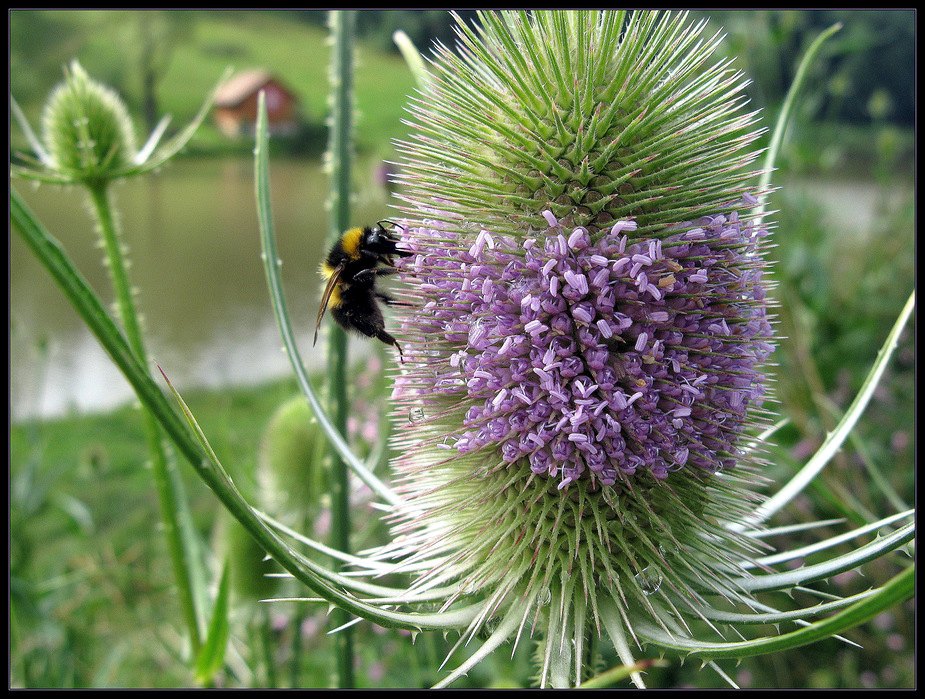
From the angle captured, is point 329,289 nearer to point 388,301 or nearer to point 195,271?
point 388,301

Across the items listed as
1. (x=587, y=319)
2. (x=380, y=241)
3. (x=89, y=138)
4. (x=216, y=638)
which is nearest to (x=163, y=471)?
(x=216, y=638)

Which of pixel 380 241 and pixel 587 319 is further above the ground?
pixel 380 241

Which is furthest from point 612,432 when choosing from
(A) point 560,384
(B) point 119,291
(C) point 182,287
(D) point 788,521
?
(C) point 182,287

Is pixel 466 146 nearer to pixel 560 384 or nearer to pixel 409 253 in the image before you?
pixel 409 253

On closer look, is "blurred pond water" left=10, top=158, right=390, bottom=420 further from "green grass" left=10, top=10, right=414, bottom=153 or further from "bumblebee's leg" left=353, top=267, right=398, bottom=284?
"bumblebee's leg" left=353, top=267, right=398, bottom=284

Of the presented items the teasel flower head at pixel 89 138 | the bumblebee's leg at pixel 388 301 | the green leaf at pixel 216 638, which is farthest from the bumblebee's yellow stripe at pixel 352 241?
the green leaf at pixel 216 638

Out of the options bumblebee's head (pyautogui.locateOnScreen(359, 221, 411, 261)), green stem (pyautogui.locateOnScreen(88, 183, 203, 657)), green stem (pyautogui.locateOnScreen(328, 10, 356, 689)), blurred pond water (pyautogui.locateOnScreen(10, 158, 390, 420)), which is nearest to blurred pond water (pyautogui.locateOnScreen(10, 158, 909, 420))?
blurred pond water (pyautogui.locateOnScreen(10, 158, 390, 420))
